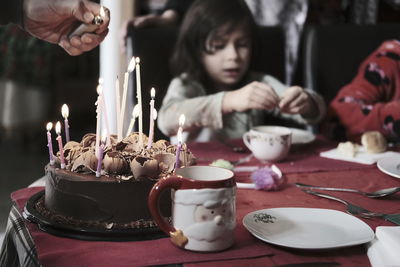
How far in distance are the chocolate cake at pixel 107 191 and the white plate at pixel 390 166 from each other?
506mm

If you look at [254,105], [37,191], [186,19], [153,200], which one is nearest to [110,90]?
[186,19]

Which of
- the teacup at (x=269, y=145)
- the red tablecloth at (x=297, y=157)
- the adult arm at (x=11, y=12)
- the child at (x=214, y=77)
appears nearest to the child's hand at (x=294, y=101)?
the child at (x=214, y=77)

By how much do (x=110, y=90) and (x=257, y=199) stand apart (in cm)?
187

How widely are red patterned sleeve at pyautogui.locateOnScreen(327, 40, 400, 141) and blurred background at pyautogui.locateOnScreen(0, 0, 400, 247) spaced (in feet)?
0.64

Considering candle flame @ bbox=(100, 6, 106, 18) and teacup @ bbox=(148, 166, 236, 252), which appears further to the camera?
candle flame @ bbox=(100, 6, 106, 18)

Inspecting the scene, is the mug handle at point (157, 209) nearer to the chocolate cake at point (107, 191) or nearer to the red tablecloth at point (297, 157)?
the chocolate cake at point (107, 191)

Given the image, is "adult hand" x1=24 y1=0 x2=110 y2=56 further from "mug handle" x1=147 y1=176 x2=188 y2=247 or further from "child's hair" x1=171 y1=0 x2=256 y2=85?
"child's hair" x1=171 y1=0 x2=256 y2=85

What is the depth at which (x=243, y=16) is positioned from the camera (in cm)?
165

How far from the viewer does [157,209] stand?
0.65 meters

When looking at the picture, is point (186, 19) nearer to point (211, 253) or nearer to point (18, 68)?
point (211, 253)

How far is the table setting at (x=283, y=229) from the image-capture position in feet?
2.06

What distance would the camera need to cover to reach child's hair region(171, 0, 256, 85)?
1.63 meters

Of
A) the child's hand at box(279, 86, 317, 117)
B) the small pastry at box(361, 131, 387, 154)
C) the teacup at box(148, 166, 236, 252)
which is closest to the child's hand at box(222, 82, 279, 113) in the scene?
the child's hand at box(279, 86, 317, 117)

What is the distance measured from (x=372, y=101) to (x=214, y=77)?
1.66 feet
